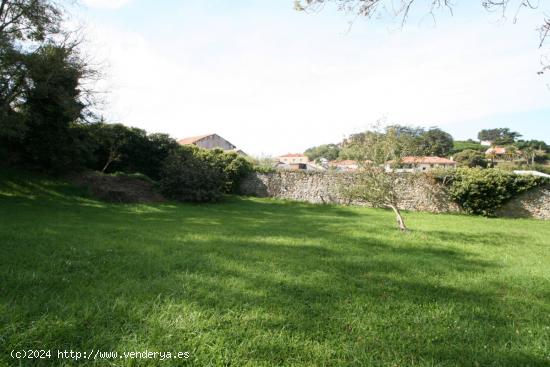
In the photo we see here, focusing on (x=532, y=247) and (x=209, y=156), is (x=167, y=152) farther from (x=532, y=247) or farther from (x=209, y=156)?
(x=532, y=247)

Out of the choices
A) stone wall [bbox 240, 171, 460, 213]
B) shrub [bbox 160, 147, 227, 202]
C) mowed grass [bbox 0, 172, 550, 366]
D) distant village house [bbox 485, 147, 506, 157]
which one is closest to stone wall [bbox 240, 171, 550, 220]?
stone wall [bbox 240, 171, 460, 213]

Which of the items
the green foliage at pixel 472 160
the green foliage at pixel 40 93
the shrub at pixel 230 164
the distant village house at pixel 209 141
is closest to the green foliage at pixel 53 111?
the green foliage at pixel 40 93

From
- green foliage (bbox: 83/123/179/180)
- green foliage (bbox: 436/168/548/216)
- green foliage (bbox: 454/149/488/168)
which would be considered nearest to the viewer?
green foliage (bbox: 436/168/548/216)

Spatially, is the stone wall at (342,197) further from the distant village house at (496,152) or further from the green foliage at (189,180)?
the distant village house at (496,152)

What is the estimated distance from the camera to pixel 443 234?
9.11 metres

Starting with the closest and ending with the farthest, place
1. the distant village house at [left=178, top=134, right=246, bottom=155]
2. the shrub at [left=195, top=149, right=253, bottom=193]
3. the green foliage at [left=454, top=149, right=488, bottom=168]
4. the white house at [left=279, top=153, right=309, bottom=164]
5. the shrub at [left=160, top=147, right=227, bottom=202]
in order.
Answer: the shrub at [left=160, top=147, right=227, bottom=202] < the shrub at [left=195, top=149, right=253, bottom=193] < the distant village house at [left=178, top=134, right=246, bottom=155] < the green foliage at [left=454, top=149, right=488, bottom=168] < the white house at [left=279, top=153, right=309, bottom=164]

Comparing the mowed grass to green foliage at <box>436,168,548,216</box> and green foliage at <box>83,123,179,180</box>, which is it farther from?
green foliage at <box>83,123,179,180</box>

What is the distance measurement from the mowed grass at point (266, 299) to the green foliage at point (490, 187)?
1006 centimetres

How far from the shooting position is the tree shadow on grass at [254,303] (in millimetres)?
2566

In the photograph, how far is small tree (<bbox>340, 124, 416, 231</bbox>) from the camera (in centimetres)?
945

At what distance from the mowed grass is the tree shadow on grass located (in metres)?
0.01

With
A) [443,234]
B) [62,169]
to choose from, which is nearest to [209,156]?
[62,169]

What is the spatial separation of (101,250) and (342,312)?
411 cm

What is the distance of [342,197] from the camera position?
1809cm
